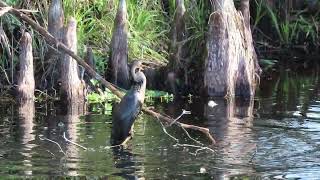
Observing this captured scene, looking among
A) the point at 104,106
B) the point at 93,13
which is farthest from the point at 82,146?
the point at 93,13

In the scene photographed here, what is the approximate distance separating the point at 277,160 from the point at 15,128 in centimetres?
413

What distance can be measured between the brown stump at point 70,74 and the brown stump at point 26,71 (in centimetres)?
55

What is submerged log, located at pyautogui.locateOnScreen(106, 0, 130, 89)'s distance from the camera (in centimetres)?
1581

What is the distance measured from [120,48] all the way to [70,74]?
5.68 ft

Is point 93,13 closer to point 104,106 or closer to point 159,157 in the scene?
point 104,106

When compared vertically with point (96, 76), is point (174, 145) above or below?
below

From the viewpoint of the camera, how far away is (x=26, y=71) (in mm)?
14305

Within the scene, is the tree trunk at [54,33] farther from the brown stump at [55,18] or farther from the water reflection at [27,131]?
the water reflection at [27,131]

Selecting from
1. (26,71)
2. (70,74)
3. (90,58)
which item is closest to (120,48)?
(90,58)

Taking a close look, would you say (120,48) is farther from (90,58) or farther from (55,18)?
(55,18)

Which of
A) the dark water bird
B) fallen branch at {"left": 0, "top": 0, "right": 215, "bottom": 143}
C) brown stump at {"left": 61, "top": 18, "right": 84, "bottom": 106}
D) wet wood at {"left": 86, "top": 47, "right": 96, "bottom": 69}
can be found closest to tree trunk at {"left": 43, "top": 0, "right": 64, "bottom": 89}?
wet wood at {"left": 86, "top": 47, "right": 96, "bottom": 69}

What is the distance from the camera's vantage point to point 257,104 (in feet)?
49.0

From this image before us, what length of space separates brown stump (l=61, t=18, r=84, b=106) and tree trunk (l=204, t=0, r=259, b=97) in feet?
8.49

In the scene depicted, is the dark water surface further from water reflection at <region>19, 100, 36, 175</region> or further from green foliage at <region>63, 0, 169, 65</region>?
green foliage at <region>63, 0, 169, 65</region>
